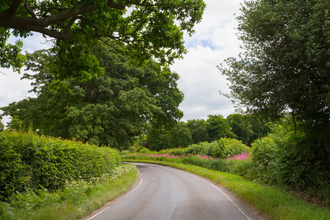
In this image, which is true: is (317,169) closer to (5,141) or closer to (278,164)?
(278,164)

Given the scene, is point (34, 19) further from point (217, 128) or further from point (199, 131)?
point (217, 128)

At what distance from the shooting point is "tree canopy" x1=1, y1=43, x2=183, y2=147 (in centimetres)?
1994

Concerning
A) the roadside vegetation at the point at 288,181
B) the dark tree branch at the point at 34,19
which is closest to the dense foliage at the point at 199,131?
the roadside vegetation at the point at 288,181

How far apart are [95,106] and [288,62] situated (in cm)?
1662

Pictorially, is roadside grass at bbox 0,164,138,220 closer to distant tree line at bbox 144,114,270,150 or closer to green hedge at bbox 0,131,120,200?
green hedge at bbox 0,131,120,200

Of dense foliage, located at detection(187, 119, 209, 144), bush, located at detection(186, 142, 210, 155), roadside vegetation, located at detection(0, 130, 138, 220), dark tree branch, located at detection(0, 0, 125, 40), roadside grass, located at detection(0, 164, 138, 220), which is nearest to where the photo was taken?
dark tree branch, located at detection(0, 0, 125, 40)

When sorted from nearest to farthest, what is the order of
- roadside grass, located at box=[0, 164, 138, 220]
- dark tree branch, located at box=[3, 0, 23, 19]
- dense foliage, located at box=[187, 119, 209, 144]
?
dark tree branch, located at box=[3, 0, 23, 19] < roadside grass, located at box=[0, 164, 138, 220] < dense foliage, located at box=[187, 119, 209, 144]

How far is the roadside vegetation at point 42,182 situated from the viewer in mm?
6164

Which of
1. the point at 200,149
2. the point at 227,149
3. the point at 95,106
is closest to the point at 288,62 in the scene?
the point at 227,149

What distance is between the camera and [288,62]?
6863 millimetres

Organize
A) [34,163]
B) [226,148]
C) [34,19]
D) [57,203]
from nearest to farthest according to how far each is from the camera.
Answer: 1. [34,19]
2. [57,203]
3. [34,163]
4. [226,148]

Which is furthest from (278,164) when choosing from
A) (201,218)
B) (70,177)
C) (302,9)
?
(70,177)

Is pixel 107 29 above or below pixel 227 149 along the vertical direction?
above

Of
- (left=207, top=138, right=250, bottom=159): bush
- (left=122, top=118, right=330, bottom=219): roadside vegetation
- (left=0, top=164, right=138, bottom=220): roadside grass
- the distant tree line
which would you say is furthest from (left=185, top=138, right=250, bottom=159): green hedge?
the distant tree line
